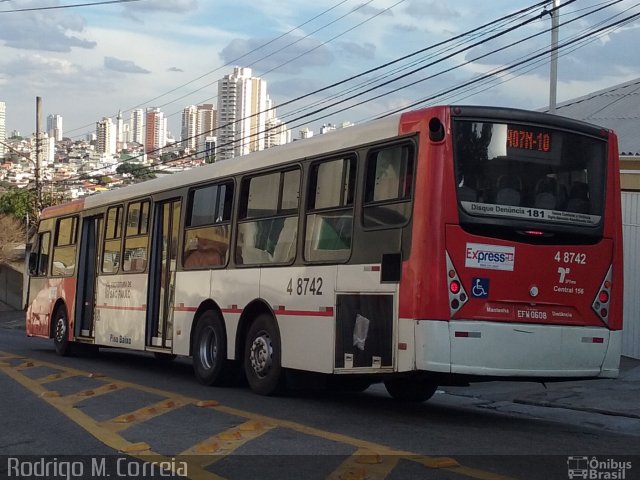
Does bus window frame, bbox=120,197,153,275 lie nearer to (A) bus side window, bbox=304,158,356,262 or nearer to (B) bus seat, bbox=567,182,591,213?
(A) bus side window, bbox=304,158,356,262

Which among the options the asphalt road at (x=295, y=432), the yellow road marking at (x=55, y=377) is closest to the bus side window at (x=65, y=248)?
the yellow road marking at (x=55, y=377)

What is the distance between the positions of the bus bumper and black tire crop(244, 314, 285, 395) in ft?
9.73

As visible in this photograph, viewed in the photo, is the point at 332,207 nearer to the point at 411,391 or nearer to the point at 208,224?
A: the point at 411,391

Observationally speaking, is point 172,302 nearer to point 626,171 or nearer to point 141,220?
point 141,220

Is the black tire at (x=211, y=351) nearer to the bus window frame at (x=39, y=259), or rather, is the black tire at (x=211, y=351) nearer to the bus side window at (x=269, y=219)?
the bus side window at (x=269, y=219)

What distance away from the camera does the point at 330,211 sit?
11.0 meters

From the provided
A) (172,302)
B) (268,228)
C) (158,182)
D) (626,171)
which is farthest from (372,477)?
(626,171)

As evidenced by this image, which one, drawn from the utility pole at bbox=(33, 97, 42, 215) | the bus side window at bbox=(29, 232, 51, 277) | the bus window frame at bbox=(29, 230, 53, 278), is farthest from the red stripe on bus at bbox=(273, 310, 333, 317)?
the utility pole at bbox=(33, 97, 42, 215)

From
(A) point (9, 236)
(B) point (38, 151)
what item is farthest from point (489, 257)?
(A) point (9, 236)

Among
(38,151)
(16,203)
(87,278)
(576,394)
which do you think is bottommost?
(576,394)

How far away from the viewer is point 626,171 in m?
18.6

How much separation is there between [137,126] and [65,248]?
134758 millimetres

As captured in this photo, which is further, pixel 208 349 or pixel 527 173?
pixel 208 349

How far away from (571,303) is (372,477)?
4042 millimetres
